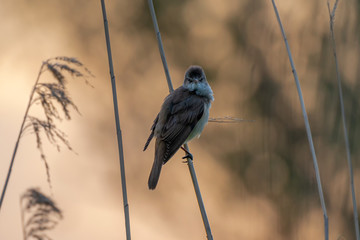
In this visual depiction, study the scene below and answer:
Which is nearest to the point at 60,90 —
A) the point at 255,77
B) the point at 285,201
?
the point at 255,77

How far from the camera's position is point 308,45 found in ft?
13.3

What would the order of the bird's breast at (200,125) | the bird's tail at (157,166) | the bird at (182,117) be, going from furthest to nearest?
the bird's breast at (200,125) → the bird at (182,117) → the bird's tail at (157,166)

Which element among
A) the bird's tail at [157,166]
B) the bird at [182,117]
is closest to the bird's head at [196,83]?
the bird at [182,117]

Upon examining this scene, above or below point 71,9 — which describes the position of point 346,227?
below

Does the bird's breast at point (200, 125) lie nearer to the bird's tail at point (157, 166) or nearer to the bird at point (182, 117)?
the bird at point (182, 117)

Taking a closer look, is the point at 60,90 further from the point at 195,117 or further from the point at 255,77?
the point at 255,77

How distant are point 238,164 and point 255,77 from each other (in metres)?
0.77

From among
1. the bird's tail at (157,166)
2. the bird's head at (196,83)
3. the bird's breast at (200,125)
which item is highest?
the bird's head at (196,83)

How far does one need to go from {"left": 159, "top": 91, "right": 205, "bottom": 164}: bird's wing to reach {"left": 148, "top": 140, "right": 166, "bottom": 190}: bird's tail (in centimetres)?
3

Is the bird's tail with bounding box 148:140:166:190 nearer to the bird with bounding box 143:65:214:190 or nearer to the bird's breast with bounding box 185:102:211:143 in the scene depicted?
the bird with bounding box 143:65:214:190

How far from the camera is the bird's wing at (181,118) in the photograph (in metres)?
2.60

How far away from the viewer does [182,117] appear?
2.78 m

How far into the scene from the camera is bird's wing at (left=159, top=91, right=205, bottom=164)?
2.60 m

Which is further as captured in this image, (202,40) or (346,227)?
(202,40)
